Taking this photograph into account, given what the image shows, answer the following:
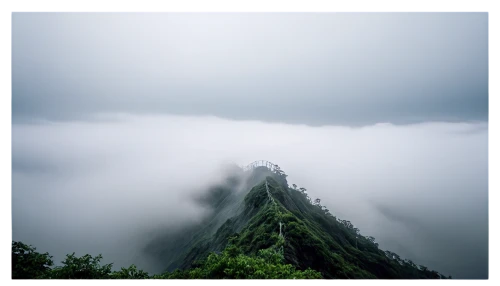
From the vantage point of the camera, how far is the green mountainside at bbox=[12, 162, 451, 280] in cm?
283

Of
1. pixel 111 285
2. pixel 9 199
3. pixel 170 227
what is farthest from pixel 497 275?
pixel 9 199

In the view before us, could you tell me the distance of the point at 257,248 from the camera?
316 cm

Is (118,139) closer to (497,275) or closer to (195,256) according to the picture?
(195,256)

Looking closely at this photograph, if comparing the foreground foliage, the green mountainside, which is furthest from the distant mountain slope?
the foreground foliage

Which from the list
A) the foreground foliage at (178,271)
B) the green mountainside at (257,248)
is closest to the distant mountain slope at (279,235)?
the green mountainside at (257,248)

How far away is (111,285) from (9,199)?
155cm

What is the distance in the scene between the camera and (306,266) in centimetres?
300

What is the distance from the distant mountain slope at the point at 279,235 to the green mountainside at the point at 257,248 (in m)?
0.01

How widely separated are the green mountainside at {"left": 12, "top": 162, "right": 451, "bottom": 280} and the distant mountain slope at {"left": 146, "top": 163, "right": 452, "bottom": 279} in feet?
0.03

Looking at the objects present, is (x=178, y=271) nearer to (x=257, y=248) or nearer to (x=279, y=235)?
(x=257, y=248)

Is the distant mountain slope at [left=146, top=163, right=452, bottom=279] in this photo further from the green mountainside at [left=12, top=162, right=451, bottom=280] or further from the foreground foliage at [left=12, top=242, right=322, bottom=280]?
the foreground foliage at [left=12, top=242, right=322, bottom=280]

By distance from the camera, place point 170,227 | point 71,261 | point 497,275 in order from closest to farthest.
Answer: point 497,275
point 71,261
point 170,227

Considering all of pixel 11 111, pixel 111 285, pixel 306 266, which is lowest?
pixel 111 285

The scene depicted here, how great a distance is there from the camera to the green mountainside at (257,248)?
2.83 metres
